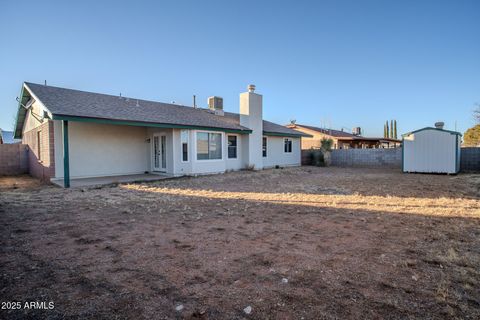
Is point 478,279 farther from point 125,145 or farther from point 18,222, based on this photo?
point 125,145

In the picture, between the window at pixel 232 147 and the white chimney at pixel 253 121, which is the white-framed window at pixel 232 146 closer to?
the window at pixel 232 147

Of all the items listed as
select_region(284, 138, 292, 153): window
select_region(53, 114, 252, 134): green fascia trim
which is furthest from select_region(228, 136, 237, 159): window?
select_region(284, 138, 292, 153): window

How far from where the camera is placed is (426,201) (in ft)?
23.8

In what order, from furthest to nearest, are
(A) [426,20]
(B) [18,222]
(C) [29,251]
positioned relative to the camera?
(A) [426,20]
(B) [18,222]
(C) [29,251]

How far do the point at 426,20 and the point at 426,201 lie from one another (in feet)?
32.4

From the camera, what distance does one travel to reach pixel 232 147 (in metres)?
16.3

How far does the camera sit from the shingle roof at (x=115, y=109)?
34.3ft

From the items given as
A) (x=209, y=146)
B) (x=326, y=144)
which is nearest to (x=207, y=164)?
(x=209, y=146)

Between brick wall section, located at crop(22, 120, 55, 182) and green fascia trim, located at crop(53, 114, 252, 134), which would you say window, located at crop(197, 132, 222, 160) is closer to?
green fascia trim, located at crop(53, 114, 252, 134)

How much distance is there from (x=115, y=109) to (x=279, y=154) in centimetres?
1213

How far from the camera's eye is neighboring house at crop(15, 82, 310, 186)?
1112 cm

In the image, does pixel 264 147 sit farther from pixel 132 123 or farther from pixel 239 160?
pixel 132 123

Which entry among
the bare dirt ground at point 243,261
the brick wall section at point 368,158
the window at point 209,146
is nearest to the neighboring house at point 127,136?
the window at point 209,146

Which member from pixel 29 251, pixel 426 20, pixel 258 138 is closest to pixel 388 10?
pixel 426 20
